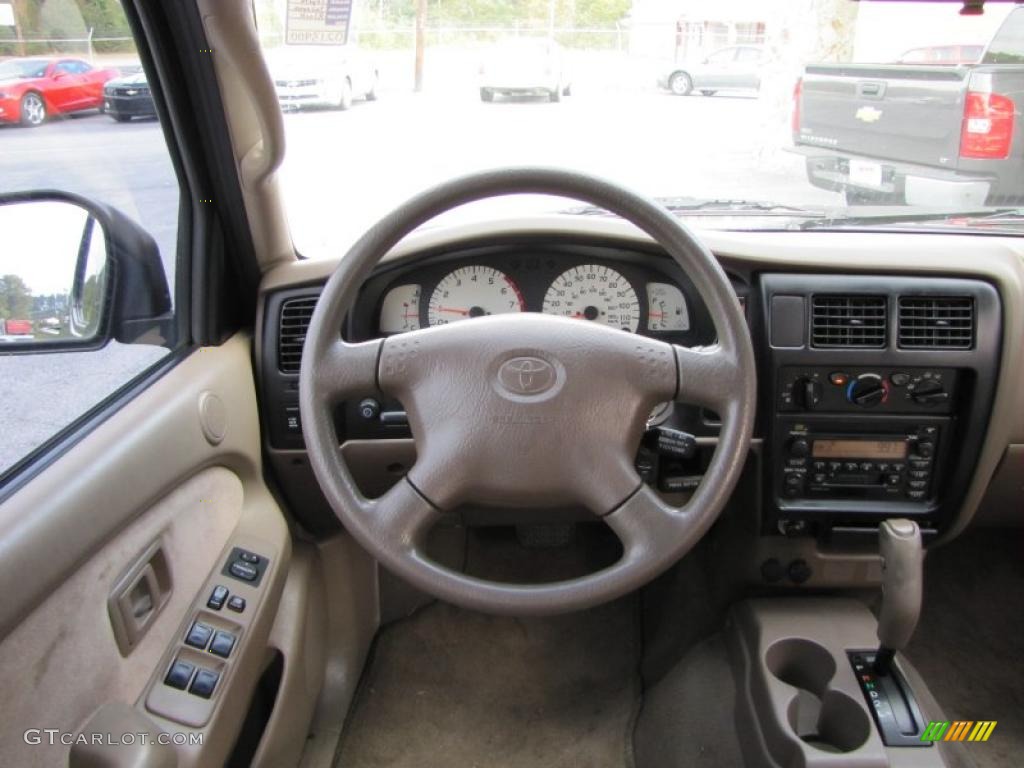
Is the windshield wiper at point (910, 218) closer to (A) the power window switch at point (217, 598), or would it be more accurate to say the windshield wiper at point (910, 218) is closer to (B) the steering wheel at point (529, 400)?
(B) the steering wheel at point (529, 400)

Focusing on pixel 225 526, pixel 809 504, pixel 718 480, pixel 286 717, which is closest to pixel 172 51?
pixel 225 526

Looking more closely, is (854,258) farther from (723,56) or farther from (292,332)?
(292,332)

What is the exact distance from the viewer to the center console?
180 centimetres

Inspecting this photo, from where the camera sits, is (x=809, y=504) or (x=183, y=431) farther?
(x=809, y=504)

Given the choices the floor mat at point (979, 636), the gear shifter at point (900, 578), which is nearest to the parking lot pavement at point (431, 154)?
the gear shifter at point (900, 578)

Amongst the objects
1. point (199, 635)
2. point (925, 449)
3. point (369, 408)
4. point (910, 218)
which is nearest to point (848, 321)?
point (925, 449)

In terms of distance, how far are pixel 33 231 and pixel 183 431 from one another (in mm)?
411

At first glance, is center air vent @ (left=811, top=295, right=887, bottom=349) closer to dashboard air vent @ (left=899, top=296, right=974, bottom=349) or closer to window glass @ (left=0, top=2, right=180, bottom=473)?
dashboard air vent @ (left=899, top=296, right=974, bottom=349)

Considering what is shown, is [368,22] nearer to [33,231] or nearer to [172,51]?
[172,51]

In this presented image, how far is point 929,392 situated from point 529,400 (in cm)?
106

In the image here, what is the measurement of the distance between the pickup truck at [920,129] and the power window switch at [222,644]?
1815 mm

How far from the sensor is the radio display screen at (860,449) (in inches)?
74.2

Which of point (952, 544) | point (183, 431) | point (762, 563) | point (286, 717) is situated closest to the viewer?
point (183, 431)

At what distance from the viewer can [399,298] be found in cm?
189
